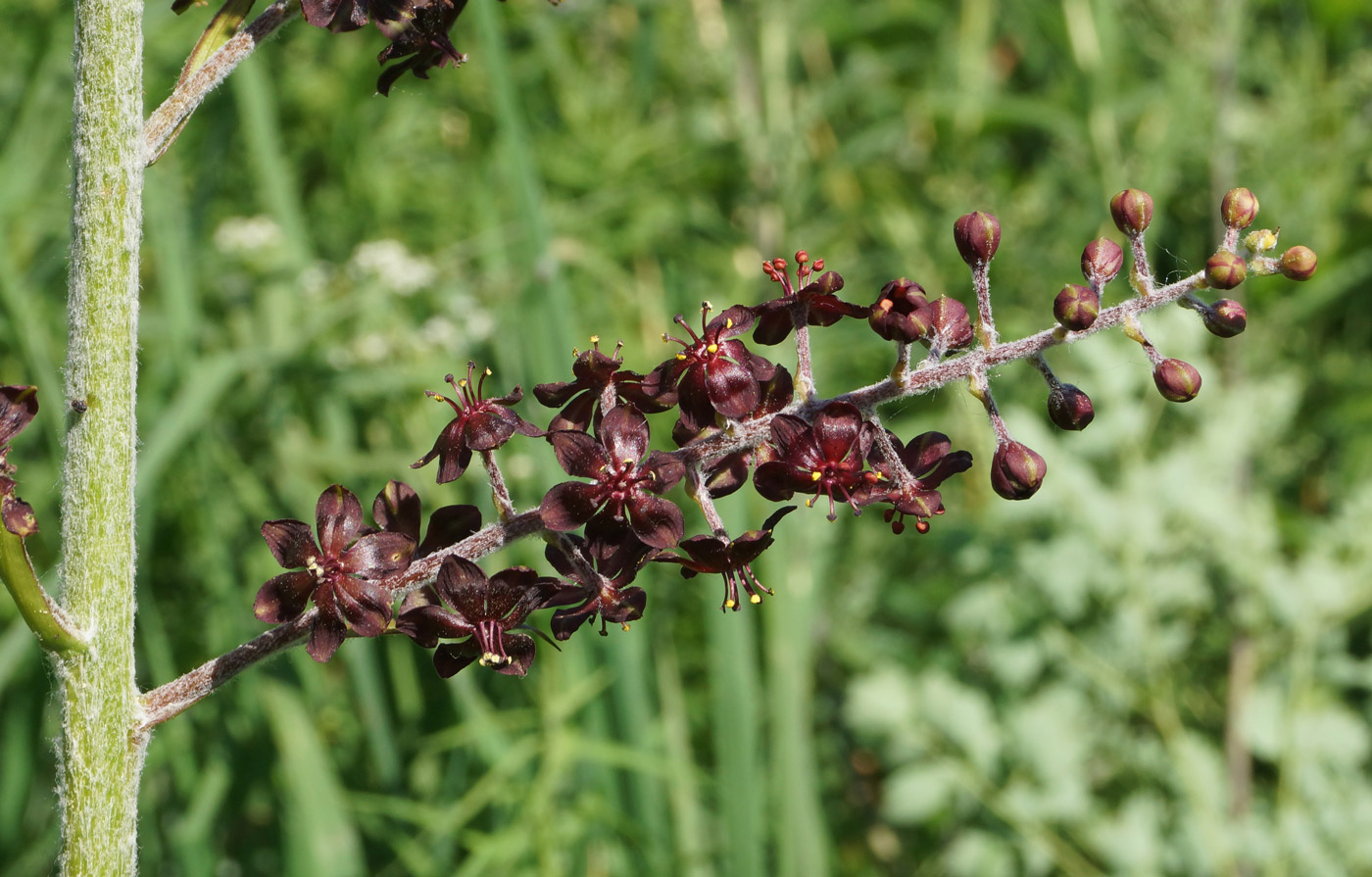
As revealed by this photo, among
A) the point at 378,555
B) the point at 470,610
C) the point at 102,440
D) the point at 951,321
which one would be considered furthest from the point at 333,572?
the point at 951,321

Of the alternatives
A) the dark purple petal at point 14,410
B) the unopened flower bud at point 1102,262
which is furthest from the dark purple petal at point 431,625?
the unopened flower bud at point 1102,262

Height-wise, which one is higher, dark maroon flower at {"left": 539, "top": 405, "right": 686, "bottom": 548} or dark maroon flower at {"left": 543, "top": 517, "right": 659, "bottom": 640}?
dark maroon flower at {"left": 539, "top": 405, "right": 686, "bottom": 548}

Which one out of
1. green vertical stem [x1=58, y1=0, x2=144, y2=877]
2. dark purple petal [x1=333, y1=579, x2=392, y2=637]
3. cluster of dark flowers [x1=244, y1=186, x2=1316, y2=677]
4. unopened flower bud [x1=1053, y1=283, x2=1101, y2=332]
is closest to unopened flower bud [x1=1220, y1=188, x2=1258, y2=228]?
cluster of dark flowers [x1=244, y1=186, x2=1316, y2=677]

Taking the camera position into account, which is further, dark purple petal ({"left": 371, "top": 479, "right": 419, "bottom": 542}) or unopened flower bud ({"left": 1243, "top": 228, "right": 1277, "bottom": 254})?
dark purple petal ({"left": 371, "top": 479, "right": 419, "bottom": 542})

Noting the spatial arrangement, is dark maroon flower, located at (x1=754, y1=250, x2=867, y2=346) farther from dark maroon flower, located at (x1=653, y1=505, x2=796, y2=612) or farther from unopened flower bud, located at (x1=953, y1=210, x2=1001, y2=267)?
dark maroon flower, located at (x1=653, y1=505, x2=796, y2=612)

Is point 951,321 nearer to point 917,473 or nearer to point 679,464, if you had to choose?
point 917,473
